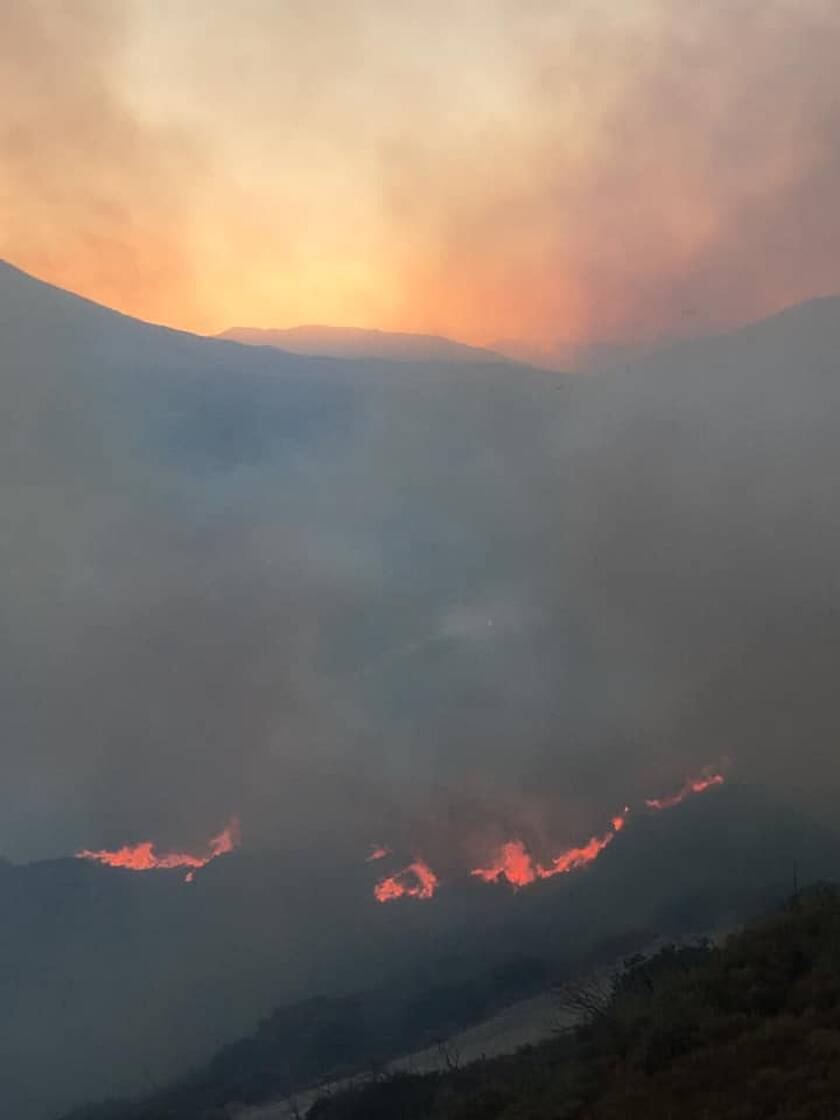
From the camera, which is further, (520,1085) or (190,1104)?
(190,1104)

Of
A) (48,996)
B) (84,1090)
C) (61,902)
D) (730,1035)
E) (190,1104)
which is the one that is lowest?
(730,1035)

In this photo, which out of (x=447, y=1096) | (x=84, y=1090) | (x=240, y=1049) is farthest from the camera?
(x=84, y=1090)

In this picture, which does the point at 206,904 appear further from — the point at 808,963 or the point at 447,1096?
the point at 808,963

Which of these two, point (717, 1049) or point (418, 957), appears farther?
point (418, 957)

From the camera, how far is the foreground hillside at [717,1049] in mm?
19562

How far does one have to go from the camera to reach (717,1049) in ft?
74.4

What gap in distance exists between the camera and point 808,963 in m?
27.6

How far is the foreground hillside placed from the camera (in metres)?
19.6

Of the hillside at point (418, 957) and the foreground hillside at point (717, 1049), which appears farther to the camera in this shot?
the hillside at point (418, 957)

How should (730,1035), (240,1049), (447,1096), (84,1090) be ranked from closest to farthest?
1. (730,1035)
2. (447,1096)
3. (240,1049)
4. (84,1090)

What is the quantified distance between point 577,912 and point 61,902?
218 feet

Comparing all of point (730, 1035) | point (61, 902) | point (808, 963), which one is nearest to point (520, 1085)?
point (730, 1035)

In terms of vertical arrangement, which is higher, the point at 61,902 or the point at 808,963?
the point at 61,902

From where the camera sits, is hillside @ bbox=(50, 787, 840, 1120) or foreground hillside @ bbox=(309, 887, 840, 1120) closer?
foreground hillside @ bbox=(309, 887, 840, 1120)
